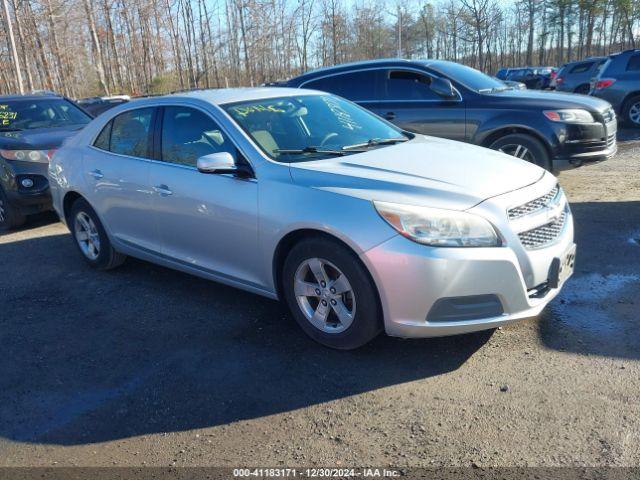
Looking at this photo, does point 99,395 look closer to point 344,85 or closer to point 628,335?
point 628,335

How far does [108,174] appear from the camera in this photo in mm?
5031

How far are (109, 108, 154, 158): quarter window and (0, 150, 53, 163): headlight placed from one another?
272 centimetres

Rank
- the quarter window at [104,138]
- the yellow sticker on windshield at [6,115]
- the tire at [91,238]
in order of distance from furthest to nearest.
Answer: the yellow sticker on windshield at [6,115], the tire at [91,238], the quarter window at [104,138]

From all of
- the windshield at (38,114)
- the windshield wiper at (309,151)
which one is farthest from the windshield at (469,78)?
the windshield at (38,114)

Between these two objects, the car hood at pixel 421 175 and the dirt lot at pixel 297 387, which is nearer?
the dirt lot at pixel 297 387

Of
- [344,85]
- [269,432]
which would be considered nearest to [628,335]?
[269,432]

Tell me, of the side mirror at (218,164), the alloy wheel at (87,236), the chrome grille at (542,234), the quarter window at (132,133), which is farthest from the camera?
the alloy wheel at (87,236)

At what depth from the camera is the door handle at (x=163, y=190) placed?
4414mm

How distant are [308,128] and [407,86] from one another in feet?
12.7

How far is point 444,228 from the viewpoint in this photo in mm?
3180

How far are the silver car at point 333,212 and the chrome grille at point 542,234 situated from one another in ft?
0.04

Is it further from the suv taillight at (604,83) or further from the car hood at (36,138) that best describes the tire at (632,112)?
the car hood at (36,138)

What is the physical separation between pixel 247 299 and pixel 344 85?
178 inches

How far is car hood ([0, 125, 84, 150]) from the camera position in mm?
7395
